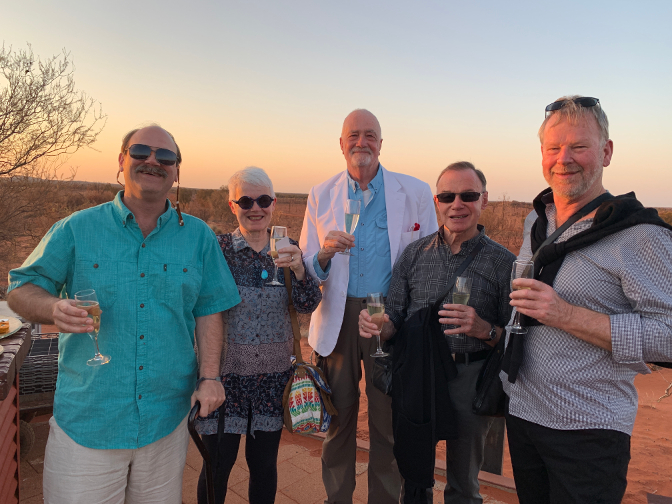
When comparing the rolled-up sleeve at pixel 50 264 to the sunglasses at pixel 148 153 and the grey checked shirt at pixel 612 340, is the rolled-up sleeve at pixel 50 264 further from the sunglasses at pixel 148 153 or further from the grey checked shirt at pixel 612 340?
the grey checked shirt at pixel 612 340

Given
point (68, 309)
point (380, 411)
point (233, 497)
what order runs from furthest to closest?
point (233, 497), point (380, 411), point (68, 309)

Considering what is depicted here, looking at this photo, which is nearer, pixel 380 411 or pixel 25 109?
pixel 380 411

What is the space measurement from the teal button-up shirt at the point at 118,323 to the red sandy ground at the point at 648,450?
3.14 metres

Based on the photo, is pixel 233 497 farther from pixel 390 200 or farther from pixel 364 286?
pixel 390 200

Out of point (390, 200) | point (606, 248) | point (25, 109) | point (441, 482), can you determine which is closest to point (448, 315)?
point (606, 248)

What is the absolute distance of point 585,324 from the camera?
1.84m

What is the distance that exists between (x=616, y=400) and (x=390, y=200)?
1.94m

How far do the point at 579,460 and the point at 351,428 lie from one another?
1661 millimetres

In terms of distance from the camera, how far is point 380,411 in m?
3.13

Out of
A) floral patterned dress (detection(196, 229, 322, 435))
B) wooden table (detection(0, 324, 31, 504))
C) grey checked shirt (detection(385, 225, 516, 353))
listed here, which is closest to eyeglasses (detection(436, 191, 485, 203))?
grey checked shirt (detection(385, 225, 516, 353))

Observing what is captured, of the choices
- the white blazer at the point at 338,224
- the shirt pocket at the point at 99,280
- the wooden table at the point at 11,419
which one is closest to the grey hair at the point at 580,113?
the white blazer at the point at 338,224

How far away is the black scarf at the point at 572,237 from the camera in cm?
183

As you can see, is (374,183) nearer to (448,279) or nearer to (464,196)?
(464,196)

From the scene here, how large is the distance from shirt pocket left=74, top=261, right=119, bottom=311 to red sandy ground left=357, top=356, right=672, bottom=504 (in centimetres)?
351
